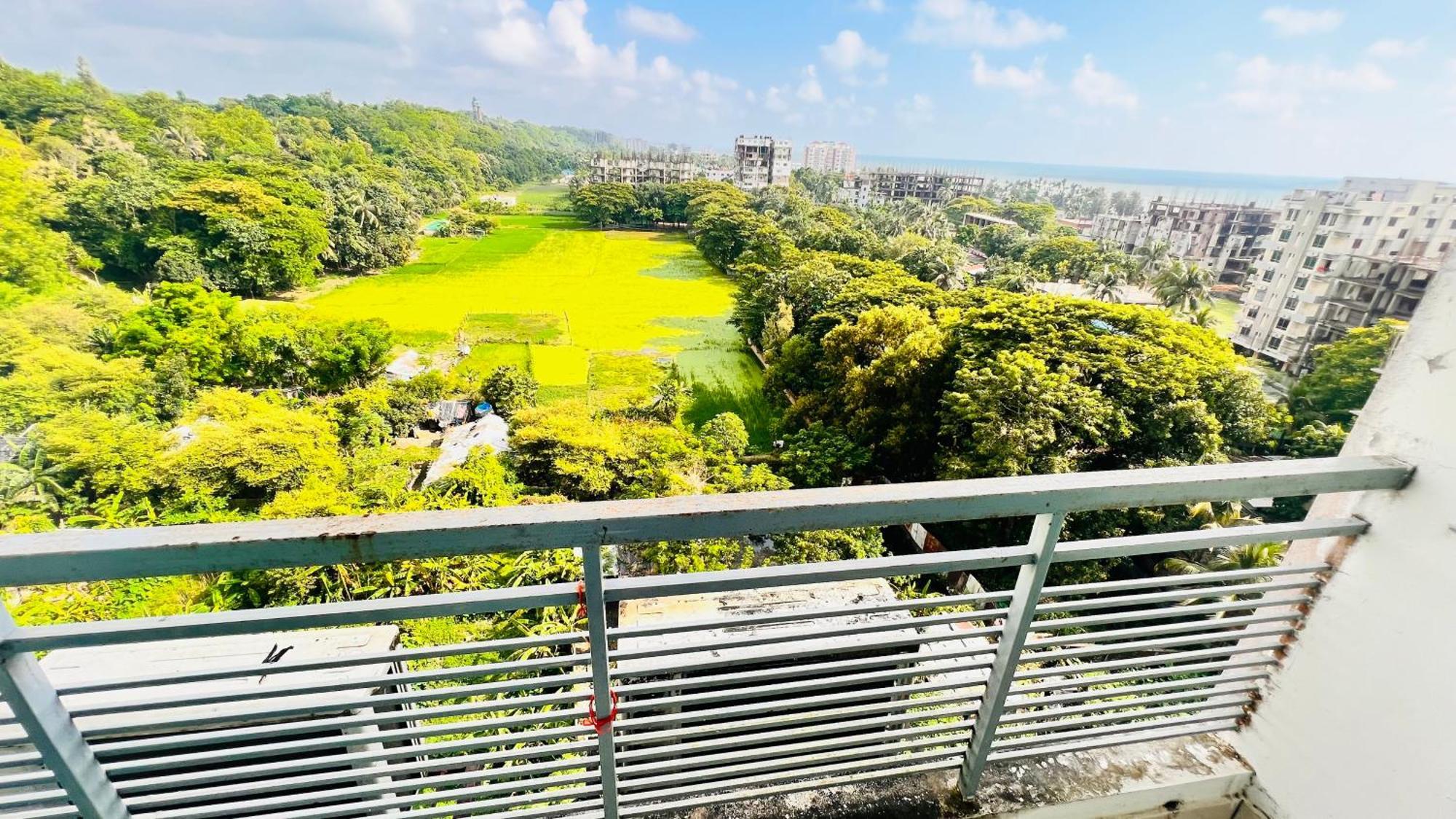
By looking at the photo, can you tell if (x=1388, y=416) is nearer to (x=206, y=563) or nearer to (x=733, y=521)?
(x=733, y=521)

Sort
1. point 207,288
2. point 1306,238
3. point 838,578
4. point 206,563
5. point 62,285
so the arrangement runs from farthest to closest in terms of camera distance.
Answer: point 207,288 → point 62,285 → point 1306,238 → point 838,578 → point 206,563

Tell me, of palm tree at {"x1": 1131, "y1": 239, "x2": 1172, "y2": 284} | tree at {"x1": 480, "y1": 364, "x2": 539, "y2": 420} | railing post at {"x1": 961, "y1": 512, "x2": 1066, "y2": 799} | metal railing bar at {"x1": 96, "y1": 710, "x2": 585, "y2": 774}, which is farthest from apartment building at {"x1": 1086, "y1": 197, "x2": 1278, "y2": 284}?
tree at {"x1": 480, "y1": 364, "x2": 539, "y2": 420}

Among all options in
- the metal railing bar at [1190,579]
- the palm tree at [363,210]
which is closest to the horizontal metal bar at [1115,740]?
the metal railing bar at [1190,579]

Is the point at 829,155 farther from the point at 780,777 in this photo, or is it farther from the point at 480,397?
the point at 780,777

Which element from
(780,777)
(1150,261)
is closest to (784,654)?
(780,777)

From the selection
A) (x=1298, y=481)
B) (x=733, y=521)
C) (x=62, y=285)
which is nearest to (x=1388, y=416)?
(x=1298, y=481)

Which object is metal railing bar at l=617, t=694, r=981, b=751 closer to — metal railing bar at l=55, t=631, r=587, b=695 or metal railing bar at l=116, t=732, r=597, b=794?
metal railing bar at l=116, t=732, r=597, b=794

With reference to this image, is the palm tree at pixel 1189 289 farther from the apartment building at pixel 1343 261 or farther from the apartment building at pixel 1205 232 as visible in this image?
the apartment building at pixel 1343 261
